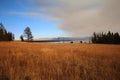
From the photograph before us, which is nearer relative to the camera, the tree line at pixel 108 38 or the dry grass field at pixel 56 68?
the dry grass field at pixel 56 68

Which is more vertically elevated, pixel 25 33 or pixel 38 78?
pixel 25 33

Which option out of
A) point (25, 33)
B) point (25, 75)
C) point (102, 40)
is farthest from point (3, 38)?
point (25, 75)

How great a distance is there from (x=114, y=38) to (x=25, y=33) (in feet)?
163

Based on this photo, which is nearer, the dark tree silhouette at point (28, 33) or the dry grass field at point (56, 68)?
the dry grass field at point (56, 68)

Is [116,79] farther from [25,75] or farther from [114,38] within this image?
[114,38]

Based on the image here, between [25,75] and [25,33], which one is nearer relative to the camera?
[25,75]

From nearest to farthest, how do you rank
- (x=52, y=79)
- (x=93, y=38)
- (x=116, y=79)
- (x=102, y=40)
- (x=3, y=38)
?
1. (x=52, y=79)
2. (x=116, y=79)
3. (x=3, y=38)
4. (x=102, y=40)
5. (x=93, y=38)

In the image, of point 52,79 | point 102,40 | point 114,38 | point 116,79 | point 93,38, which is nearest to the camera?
point 52,79

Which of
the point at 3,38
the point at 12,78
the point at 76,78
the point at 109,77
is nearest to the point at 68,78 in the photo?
the point at 76,78

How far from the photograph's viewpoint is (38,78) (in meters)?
4.63

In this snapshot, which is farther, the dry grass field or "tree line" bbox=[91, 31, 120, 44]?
"tree line" bbox=[91, 31, 120, 44]

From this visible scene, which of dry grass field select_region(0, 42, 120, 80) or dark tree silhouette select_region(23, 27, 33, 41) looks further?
dark tree silhouette select_region(23, 27, 33, 41)

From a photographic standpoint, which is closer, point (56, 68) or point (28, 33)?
point (56, 68)

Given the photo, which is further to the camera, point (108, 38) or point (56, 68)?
point (108, 38)
